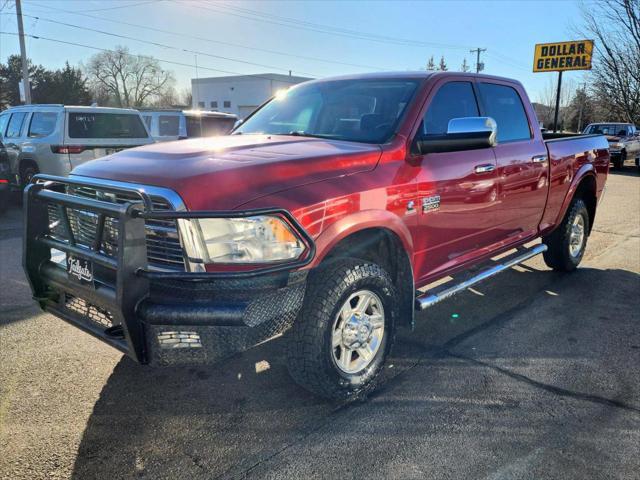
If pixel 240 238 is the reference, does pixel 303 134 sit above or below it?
above

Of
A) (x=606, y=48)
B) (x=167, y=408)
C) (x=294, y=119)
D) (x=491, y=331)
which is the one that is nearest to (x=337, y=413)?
(x=167, y=408)

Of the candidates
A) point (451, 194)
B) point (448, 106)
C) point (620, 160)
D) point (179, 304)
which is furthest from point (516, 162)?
point (620, 160)

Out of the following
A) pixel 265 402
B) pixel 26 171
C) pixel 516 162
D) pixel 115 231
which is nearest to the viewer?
pixel 115 231

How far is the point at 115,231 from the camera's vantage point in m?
2.67

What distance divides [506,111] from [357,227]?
8.33ft

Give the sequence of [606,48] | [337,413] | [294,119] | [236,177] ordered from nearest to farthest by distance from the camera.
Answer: [236,177] → [337,413] → [294,119] → [606,48]

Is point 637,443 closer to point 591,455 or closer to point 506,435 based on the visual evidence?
point 591,455

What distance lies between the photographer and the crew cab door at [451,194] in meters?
3.45

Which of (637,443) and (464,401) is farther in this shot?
(464,401)

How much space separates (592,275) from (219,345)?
4.87 m

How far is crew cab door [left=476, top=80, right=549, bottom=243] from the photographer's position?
428cm

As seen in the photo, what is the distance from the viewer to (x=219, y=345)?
2.44 metres

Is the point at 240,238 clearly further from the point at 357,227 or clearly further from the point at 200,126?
the point at 200,126

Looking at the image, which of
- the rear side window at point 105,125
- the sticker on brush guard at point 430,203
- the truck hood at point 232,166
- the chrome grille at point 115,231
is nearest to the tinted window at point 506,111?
the sticker on brush guard at point 430,203
